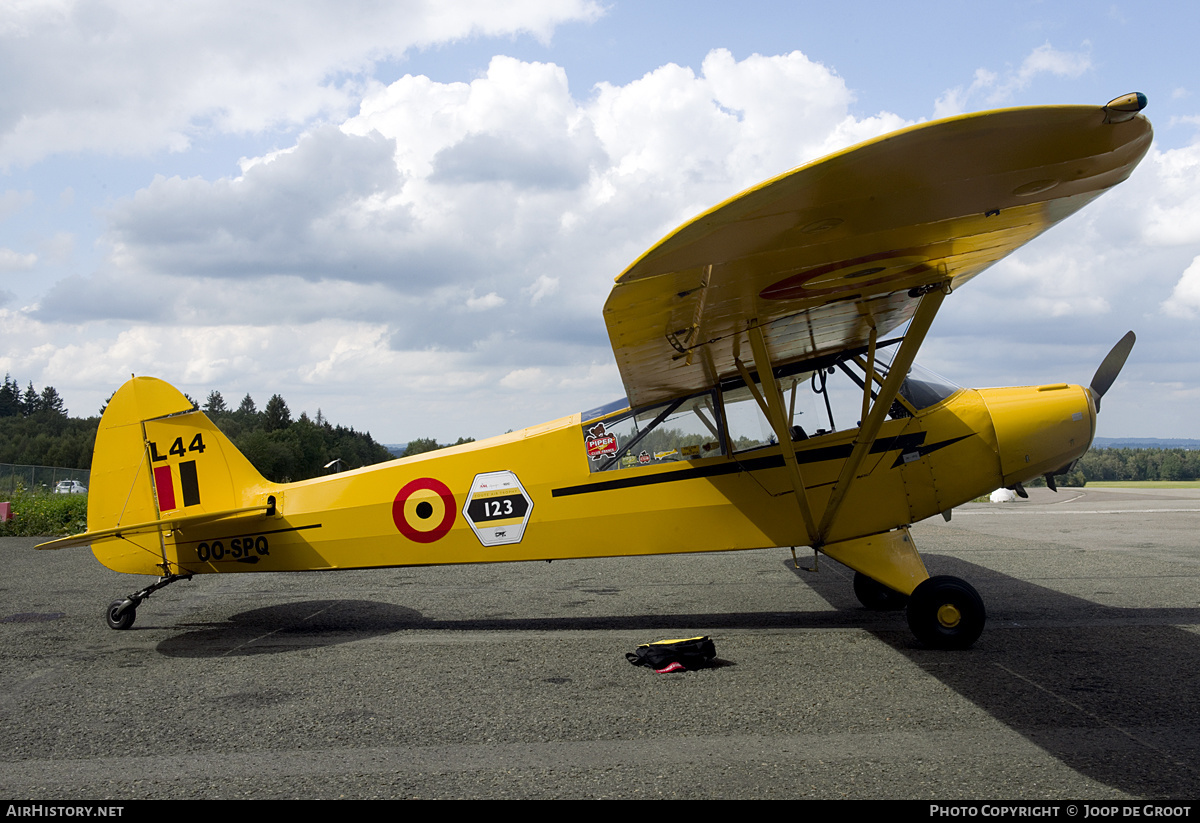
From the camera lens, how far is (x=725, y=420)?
6676 millimetres

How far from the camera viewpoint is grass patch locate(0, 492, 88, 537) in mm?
17172

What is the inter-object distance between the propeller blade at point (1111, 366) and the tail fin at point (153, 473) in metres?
8.13

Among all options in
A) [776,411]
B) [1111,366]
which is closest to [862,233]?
[776,411]

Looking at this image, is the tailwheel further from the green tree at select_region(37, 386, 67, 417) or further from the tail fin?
the green tree at select_region(37, 386, 67, 417)

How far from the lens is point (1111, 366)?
6648 millimetres

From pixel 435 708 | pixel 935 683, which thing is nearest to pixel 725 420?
pixel 935 683

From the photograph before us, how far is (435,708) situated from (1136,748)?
153 inches

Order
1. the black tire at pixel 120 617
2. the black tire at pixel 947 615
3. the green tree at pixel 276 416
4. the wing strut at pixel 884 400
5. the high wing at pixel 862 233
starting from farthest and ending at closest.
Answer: the green tree at pixel 276 416
the black tire at pixel 120 617
the black tire at pixel 947 615
the wing strut at pixel 884 400
the high wing at pixel 862 233

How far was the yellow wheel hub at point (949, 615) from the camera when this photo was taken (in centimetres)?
558

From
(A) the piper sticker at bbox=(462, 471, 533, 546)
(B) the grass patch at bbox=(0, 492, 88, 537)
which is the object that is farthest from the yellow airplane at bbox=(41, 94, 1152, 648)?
(B) the grass patch at bbox=(0, 492, 88, 537)

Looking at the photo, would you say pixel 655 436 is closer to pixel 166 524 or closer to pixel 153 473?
pixel 166 524

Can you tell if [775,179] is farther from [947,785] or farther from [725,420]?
[725,420]

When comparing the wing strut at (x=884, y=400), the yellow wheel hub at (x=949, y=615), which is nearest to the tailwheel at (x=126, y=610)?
the wing strut at (x=884, y=400)

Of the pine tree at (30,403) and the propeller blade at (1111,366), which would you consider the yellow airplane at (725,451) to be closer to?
the propeller blade at (1111,366)
